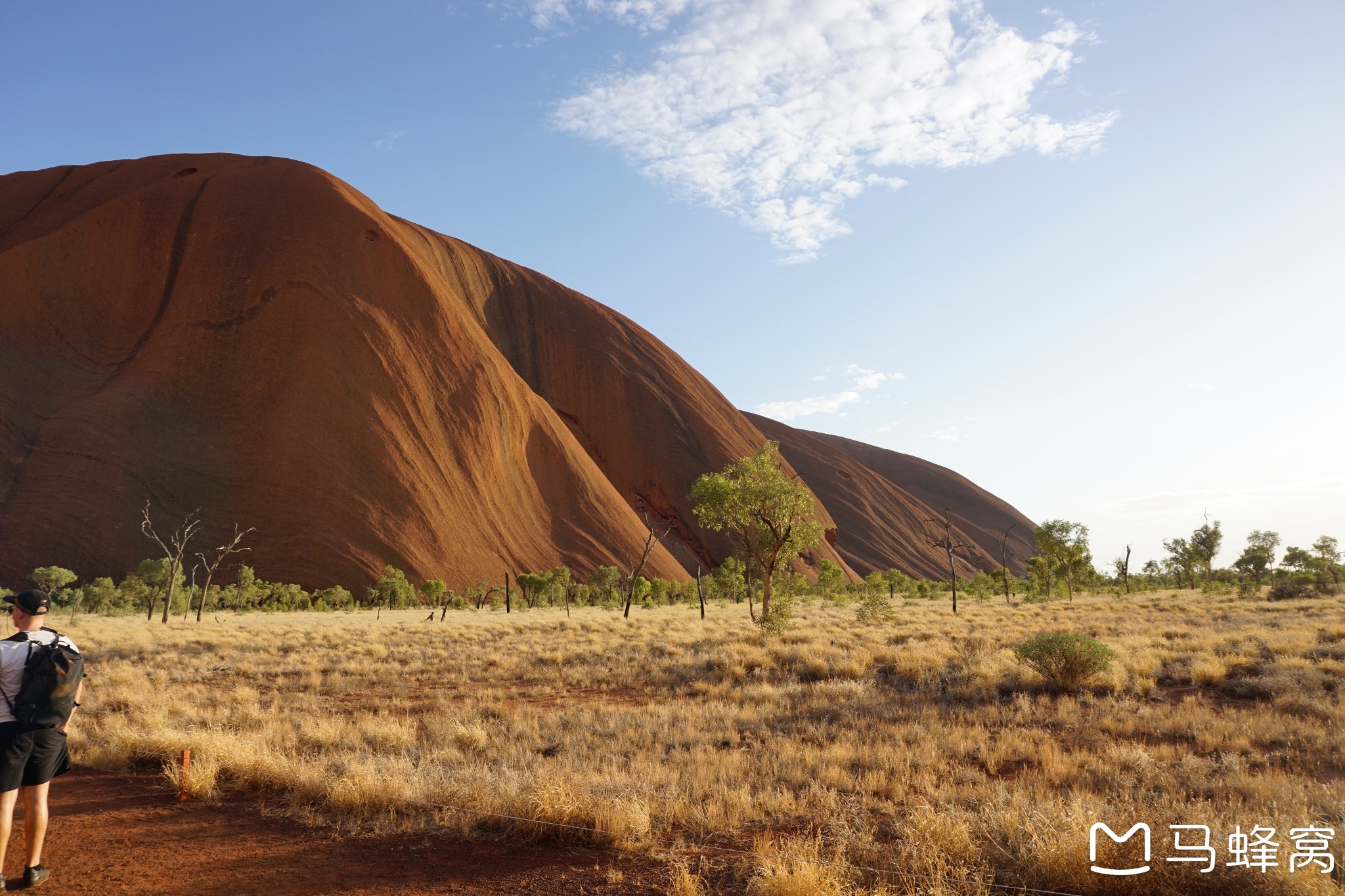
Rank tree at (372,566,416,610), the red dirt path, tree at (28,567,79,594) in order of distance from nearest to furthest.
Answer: the red dirt path
tree at (28,567,79,594)
tree at (372,566,416,610)

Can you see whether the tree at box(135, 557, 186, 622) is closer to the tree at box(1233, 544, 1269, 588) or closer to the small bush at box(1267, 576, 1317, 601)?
the small bush at box(1267, 576, 1317, 601)

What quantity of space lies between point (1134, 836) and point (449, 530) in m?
56.6

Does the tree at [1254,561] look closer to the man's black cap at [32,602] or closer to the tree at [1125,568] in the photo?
the tree at [1125,568]

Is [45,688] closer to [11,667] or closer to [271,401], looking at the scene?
[11,667]

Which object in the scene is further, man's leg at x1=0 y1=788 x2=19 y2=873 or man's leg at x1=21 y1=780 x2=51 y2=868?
man's leg at x1=21 y1=780 x2=51 y2=868

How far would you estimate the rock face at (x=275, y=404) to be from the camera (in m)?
49.7

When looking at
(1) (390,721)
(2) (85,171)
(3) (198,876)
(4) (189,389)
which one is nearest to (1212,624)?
(1) (390,721)

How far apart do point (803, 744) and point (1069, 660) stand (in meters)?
6.30

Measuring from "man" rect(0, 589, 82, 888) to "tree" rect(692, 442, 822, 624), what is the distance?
19884 mm

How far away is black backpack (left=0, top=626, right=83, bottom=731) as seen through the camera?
4.72 m

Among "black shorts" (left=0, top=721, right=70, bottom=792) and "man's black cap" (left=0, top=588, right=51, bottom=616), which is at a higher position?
"man's black cap" (left=0, top=588, right=51, bottom=616)

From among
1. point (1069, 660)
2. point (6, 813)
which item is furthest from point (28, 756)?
point (1069, 660)

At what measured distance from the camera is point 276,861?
5.14 metres

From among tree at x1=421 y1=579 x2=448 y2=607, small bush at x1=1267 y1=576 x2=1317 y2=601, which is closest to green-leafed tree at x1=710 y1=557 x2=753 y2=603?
tree at x1=421 y1=579 x2=448 y2=607
